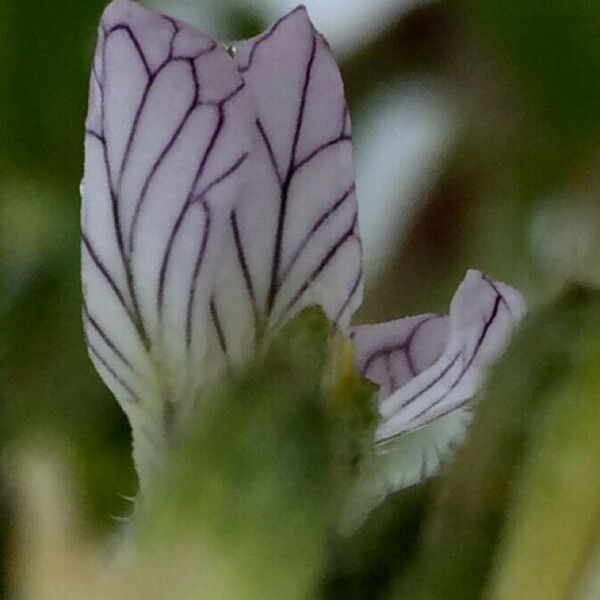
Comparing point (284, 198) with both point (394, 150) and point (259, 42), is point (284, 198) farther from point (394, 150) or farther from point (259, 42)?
point (394, 150)

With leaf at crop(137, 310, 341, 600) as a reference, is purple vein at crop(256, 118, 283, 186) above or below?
above

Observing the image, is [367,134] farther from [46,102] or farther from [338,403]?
[338,403]

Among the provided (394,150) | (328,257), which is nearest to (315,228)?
(328,257)

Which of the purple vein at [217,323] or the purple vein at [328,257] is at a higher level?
the purple vein at [328,257]

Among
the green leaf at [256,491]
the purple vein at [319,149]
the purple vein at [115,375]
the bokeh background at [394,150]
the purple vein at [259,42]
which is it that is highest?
the bokeh background at [394,150]

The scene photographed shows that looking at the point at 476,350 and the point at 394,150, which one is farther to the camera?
the point at 394,150

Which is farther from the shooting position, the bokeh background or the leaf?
the bokeh background
